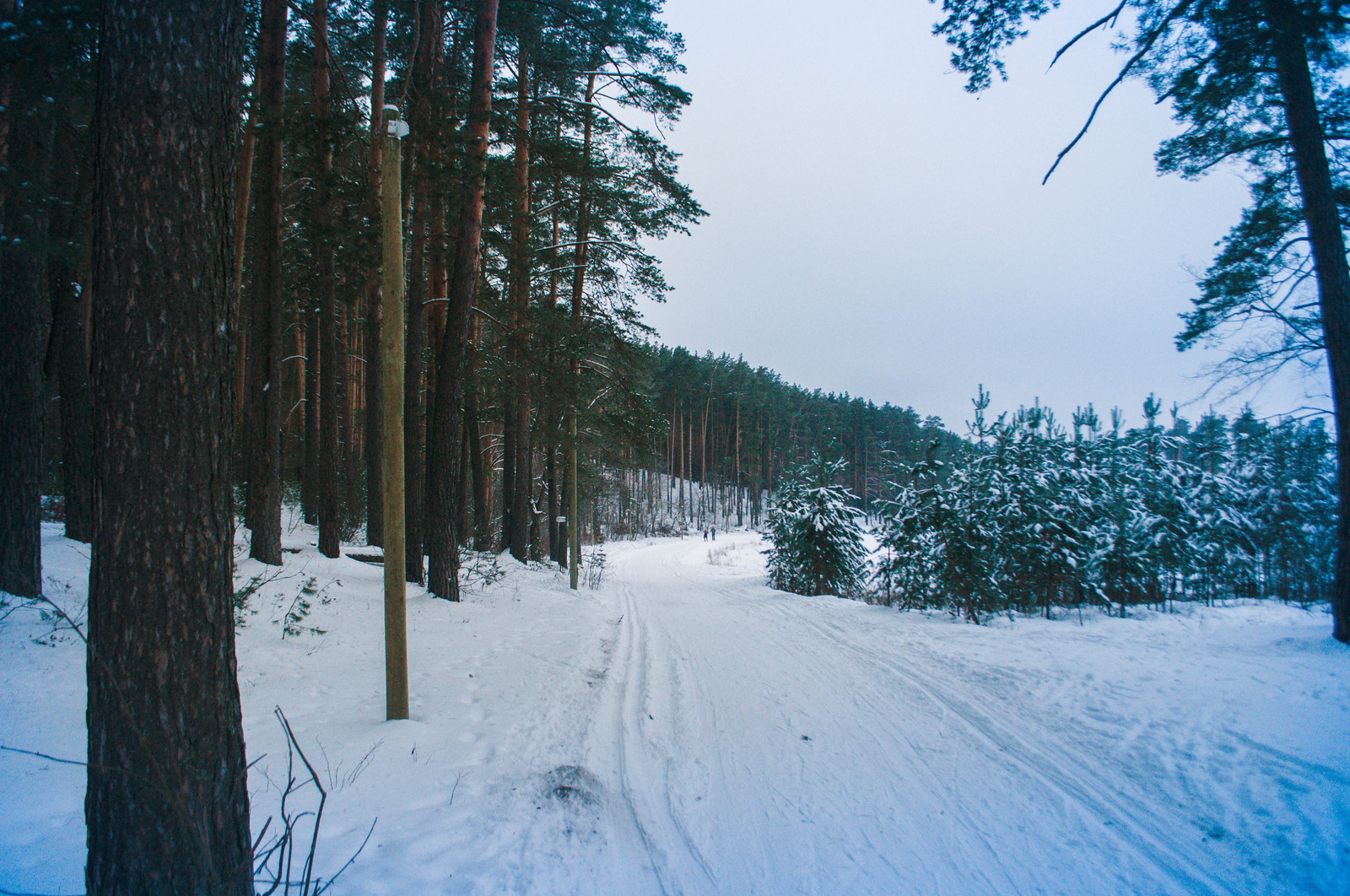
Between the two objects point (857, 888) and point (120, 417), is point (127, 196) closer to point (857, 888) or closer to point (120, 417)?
point (120, 417)

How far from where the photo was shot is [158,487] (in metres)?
2.00

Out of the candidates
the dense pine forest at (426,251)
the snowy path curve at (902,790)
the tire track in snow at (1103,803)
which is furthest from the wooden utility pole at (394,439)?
the tire track in snow at (1103,803)

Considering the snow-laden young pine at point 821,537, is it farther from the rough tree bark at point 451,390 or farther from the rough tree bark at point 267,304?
the rough tree bark at point 267,304

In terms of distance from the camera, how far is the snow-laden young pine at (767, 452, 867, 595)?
14266 mm

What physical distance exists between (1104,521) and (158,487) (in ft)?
39.7

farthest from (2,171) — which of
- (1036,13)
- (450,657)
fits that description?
(1036,13)

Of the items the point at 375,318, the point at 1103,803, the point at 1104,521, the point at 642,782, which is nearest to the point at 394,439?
the point at 642,782

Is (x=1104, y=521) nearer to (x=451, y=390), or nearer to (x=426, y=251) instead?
(x=451, y=390)

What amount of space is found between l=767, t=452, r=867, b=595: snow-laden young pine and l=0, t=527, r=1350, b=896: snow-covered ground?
22.8 feet

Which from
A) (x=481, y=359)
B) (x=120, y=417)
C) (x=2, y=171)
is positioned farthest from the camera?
(x=481, y=359)

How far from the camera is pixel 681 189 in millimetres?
10469

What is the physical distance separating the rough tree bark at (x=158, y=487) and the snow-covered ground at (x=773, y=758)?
40cm

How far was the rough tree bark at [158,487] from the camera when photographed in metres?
1.93

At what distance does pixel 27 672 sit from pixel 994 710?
7638 millimetres
